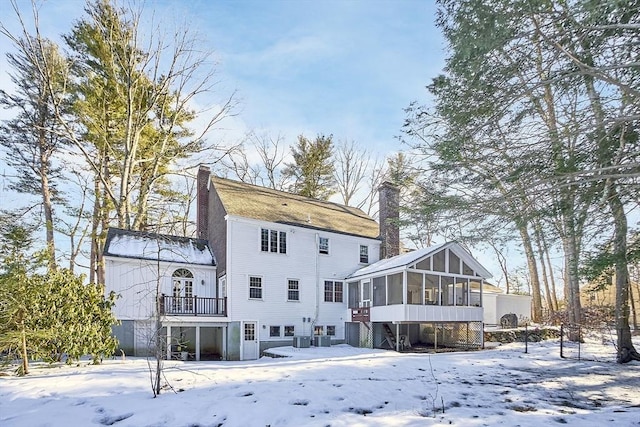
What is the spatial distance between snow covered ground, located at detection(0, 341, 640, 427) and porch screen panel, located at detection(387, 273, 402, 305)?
251 inches

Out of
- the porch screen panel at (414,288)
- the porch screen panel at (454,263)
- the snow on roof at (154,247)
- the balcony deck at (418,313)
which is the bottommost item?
the balcony deck at (418,313)

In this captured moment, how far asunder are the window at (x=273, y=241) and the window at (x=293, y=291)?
4.99ft

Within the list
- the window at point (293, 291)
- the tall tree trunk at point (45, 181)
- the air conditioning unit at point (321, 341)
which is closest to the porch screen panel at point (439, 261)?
the air conditioning unit at point (321, 341)

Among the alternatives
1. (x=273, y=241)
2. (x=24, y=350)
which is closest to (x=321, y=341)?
(x=273, y=241)

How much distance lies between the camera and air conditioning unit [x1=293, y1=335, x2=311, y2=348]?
1797 cm

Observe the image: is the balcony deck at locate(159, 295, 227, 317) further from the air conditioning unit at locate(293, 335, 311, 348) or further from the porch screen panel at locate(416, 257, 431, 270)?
the porch screen panel at locate(416, 257, 431, 270)

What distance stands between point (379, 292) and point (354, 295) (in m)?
2.33

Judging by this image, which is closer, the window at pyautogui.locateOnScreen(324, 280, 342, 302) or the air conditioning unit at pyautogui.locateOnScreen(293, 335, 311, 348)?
the air conditioning unit at pyautogui.locateOnScreen(293, 335, 311, 348)

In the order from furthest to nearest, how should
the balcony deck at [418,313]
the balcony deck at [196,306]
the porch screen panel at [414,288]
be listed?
1. the porch screen panel at [414,288]
2. the balcony deck at [418,313]
3. the balcony deck at [196,306]

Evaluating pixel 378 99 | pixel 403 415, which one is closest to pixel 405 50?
pixel 378 99

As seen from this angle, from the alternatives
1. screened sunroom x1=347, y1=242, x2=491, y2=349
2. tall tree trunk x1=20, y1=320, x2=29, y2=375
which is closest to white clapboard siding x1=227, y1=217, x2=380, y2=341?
screened sunroom x1=347, y1=242, x2=491, y2=349

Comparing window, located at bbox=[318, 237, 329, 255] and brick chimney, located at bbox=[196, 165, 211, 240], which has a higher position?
brick chimney, located at bbox=[196, 165, 211, 240]

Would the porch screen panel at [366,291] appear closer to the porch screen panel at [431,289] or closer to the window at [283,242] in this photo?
the porch screen panel at [431,289]

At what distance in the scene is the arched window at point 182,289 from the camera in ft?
55.9
